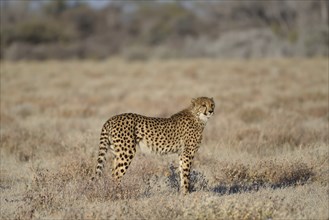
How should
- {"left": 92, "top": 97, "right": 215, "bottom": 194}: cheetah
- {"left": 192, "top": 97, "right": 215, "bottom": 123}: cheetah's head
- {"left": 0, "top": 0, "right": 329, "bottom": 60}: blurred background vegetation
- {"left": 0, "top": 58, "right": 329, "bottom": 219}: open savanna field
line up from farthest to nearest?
1. {"left": 0, "top": 0, "right": 329, "bottom": 60}: blurred background vegetation
2. {"left": 192, "top": 97, "right": 215, "bottom": 123}: cheetah's head
3. {"left": 92, "top": 97, "right": 215, "bottom": 194}: cheetah
4. {"left": 0, "top": 58, "right": 329, "bottom": 219}: open savanna field

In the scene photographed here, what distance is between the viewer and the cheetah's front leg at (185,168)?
237 inches

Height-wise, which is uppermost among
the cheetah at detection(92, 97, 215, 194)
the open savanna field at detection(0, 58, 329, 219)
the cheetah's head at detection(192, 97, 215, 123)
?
the cheetah's head at detection(192, 97, 215, 123)

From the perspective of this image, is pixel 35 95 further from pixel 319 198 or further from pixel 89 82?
pixel 319 198

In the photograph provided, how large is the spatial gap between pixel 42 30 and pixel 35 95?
25413mm

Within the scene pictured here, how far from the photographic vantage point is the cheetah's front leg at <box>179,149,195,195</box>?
237 inches

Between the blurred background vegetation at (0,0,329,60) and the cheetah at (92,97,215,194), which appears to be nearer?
the cheetah at (92,97,215,194)

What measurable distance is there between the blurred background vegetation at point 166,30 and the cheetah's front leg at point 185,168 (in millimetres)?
23947

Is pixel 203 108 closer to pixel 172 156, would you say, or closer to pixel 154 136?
pixel 154 136

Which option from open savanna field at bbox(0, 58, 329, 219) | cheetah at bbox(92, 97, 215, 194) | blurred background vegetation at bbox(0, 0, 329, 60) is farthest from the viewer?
blurred background vegetation at bbox(0, 0, 329, 60)

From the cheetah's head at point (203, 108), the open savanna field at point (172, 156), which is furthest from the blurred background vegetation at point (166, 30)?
the cheetah's head at point (203, 108)

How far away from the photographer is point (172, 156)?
8.10 meters

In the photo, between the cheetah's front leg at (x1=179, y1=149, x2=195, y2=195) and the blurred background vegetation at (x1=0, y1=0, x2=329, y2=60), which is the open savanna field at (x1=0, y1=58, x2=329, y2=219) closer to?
the cheetah's front leg at (x1=179, y1=149, x2=195, y2=195)

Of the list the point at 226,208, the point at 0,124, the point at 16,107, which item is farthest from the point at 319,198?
the point at 16,107

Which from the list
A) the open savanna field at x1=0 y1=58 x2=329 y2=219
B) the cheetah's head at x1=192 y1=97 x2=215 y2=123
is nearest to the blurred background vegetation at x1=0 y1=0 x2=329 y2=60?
the open savanna field at x1=0 y1=58 x2=329 y2=219
